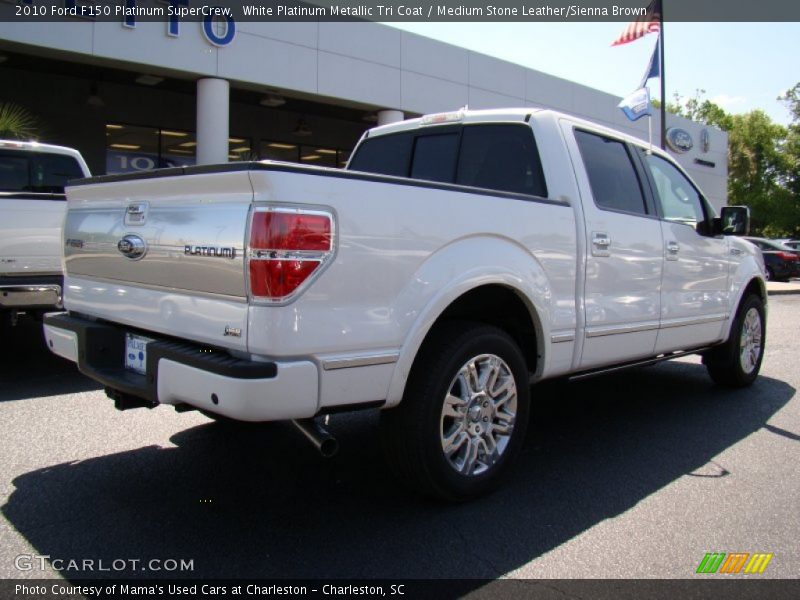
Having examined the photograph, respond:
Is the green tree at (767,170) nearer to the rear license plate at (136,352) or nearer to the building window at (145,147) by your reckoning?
the building window at (145,147)

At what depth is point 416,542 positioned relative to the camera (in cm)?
305

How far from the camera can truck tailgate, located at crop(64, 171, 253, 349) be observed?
271 centimetres

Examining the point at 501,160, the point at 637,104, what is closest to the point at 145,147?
the point at 637,104

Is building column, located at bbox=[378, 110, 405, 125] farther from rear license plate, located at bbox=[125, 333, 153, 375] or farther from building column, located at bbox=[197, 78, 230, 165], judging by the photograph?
rear license plate, located at bbox=[125, 333, 153, 375]

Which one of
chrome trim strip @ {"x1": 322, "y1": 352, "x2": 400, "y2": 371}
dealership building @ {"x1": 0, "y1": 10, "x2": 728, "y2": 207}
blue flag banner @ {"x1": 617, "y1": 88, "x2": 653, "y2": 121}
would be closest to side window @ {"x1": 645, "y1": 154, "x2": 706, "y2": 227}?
chrome trim strip @ {"x1": 322, "y1": 352, "x2": 400, "y2": 371}

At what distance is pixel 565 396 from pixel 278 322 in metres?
3.86

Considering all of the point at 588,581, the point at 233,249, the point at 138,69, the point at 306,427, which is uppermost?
the point at 138,69

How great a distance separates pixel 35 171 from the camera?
23.4 feet

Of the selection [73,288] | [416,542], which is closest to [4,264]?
[73,288]

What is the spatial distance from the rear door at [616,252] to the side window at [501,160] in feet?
0.81

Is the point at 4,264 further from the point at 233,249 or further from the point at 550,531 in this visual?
the point at 550,531

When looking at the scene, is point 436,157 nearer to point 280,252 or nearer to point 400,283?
point 400,283

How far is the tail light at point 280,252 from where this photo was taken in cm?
258

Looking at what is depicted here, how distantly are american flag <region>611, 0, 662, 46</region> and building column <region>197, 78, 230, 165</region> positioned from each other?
9212 millimetres
